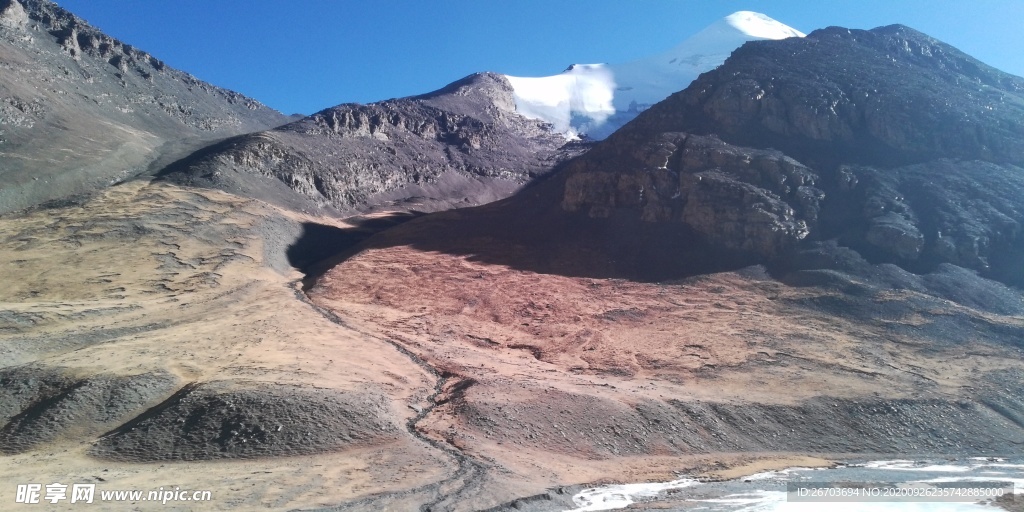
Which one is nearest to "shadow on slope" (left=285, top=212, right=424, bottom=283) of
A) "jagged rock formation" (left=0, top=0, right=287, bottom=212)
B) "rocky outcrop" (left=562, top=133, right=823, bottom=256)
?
"jagged rock formation" (left=0, top=0, right=287, bottom=212)

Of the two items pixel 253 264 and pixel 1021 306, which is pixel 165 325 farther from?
pixel 1021 306

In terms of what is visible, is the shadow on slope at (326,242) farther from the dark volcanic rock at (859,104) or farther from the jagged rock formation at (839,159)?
the dark volcanic rock at (859,104)

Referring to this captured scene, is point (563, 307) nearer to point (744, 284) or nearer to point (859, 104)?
point (744, 284)

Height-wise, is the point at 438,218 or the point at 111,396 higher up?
the point at 438,218

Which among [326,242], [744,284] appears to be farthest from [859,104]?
[326,242]

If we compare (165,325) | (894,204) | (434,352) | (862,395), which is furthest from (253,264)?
(894,204)

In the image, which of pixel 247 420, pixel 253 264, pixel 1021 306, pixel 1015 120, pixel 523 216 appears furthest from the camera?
pixel 523 216
